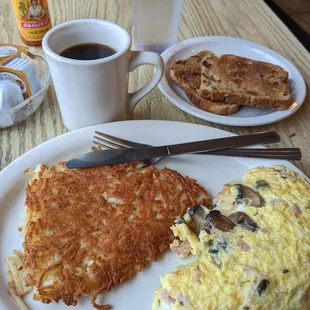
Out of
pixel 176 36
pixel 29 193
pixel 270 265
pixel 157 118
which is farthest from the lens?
pixel 176 36

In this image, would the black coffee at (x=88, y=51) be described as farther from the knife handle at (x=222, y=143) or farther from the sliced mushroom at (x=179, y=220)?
the sliced mushroom at (x=179, y=220)

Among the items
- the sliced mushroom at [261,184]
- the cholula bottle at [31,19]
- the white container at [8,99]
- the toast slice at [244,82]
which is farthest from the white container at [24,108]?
the sliced mushroom at [261,184]

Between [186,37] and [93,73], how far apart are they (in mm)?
814

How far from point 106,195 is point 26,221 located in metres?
0.21

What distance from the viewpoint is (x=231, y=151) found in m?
1.10

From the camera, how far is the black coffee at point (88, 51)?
3.62ft

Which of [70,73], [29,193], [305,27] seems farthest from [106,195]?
[305,27]

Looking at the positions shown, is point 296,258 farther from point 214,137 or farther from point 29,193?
point 29,193

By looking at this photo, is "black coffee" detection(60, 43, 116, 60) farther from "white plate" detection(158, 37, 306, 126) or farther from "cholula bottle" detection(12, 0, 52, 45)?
"cholula bottle" detection(12, 0, 52, 45)

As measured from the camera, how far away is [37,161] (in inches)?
40.6

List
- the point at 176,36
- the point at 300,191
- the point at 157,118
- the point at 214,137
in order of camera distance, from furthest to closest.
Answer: the point at 176,36
the point at 157,118
the point at 214,137
the point at 300,191

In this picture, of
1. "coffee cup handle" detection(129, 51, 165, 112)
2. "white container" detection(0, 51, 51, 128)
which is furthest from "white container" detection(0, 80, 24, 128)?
"coffee cup handle" detection(129, 51, 165, 112)

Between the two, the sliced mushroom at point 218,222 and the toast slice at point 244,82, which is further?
the toast slice at point 244,82

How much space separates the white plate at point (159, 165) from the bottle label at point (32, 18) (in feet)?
2.02
